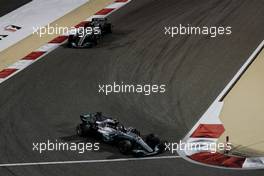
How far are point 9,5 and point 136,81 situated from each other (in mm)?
11504

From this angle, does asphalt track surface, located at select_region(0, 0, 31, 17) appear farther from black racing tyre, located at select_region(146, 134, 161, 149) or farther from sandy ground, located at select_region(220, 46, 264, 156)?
black racing tyre, located at select_region(146, 134, 161, 149)

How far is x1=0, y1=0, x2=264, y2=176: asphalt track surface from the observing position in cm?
1983

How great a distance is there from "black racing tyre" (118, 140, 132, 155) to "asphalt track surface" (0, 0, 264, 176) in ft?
0.59

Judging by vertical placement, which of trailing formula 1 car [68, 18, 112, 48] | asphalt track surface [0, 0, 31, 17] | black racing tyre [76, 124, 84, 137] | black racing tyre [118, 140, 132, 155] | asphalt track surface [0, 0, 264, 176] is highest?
asphalt track surface [0, 0, 31, 17]

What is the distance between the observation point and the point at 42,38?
96.9 feet

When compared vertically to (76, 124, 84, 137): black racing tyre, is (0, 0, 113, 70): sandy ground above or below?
above

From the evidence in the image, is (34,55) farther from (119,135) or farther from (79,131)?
(119,135)

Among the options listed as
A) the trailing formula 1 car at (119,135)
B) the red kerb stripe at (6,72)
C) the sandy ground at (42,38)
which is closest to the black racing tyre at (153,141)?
the trailing formula 1 car at (119,135)

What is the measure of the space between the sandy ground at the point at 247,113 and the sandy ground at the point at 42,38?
28.6ft

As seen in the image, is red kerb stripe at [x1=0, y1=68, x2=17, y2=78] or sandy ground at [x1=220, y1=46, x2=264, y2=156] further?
red kerb stripe at [x1=0, y1=68, x2=17, y2=78]

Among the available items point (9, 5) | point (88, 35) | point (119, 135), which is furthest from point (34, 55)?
point (119, 135)

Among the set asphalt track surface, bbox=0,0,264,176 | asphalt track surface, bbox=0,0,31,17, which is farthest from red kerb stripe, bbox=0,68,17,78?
asphalt track surface, bbox=0,0,31,17

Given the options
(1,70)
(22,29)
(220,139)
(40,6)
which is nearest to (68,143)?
(220,139)

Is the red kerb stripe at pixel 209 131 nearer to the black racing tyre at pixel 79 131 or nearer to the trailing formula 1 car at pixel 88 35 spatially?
the black racing tyre at pixel 79 131
